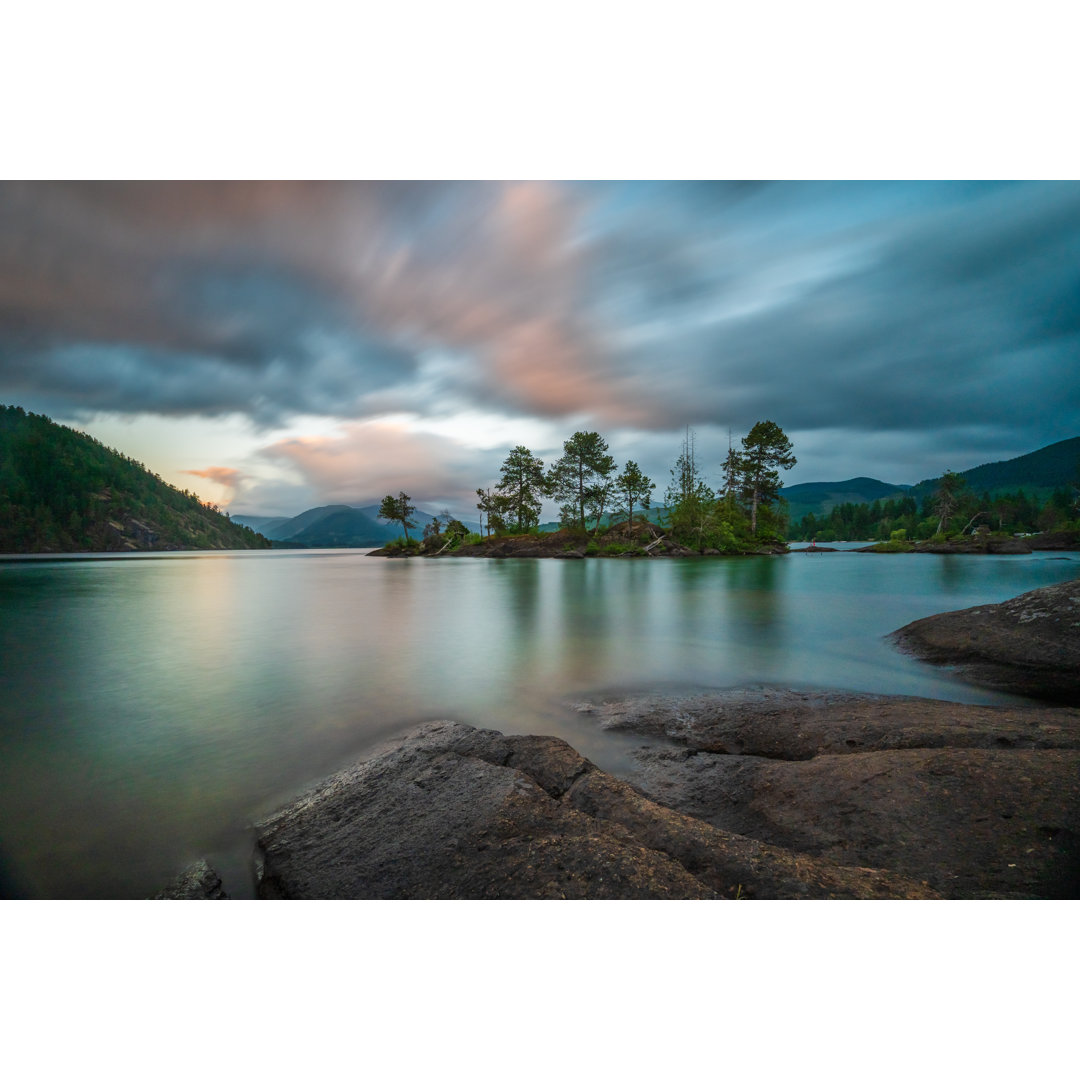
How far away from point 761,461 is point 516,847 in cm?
4145

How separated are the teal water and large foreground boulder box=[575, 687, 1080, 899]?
70 centimetres

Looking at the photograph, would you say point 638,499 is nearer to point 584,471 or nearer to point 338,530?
point 584,471

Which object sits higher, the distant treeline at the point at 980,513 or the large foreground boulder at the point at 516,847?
the distant treeline at the point at 980,513

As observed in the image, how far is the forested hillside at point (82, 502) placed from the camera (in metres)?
12.9

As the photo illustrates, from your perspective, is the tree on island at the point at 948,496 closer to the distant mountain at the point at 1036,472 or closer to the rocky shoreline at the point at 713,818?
the distant mountain at the point at 1036,472

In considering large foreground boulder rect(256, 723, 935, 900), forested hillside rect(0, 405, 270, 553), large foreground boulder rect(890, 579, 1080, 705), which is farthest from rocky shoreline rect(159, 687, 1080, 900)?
forested hillside rect(0, 405, 270, 553)

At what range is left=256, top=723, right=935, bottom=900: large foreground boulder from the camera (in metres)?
1.62

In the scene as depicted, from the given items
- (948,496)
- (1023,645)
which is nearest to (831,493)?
(948,496)

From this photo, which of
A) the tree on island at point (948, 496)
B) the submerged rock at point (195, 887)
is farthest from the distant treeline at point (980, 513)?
the submerged rock at point (195, 887)

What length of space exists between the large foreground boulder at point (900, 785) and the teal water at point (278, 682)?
0.70 m

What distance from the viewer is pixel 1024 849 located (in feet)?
5.83

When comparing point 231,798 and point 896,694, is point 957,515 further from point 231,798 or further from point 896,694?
point 231,798

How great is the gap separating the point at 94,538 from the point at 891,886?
6493 centimetres

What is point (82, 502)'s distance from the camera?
38062 mm
